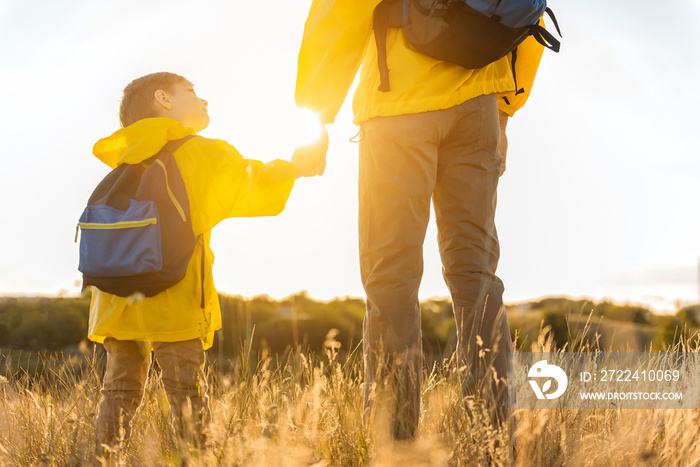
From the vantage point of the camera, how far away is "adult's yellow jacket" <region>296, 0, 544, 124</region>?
1.85 m

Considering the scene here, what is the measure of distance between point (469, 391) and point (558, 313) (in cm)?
1022

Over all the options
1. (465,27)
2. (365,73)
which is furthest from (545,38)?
(365,73)

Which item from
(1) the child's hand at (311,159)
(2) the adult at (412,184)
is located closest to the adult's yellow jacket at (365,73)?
(2) the adult at (412,184)

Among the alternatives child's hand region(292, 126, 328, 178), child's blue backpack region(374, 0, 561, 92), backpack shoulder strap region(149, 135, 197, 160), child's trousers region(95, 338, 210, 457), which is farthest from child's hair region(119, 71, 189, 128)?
child's blue backpack region(374, 0, 561, 92)

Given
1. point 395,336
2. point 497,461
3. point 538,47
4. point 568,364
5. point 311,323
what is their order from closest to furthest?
1. point 497,461
2. point 395,336
3. point 538,47
4. point 568,364
5. point 311,323

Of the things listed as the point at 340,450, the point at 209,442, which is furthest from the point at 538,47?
the point at 209,442

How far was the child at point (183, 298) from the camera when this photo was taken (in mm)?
2117

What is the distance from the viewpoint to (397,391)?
177 cm

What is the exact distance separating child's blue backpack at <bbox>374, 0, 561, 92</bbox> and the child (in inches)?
21.2

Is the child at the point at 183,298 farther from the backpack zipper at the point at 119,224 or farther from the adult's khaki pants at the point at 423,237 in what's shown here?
the adult's khaki pants at the point at 423,237

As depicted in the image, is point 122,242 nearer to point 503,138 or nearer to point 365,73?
point 365,73

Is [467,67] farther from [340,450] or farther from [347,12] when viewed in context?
[340,450]

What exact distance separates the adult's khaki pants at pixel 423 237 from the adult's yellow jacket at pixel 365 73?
0.05m

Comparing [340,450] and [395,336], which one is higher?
[395,336]
